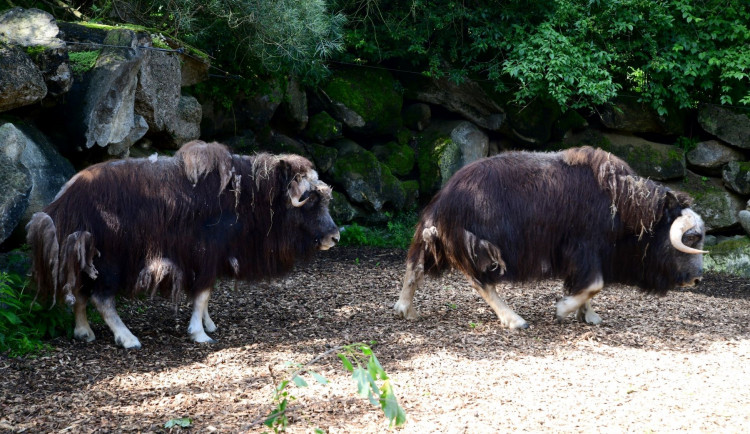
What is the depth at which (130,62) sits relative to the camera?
6.14m

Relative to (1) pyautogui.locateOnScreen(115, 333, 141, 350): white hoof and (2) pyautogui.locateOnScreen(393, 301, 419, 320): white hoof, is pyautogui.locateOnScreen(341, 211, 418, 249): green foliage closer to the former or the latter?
(2) pyautogui.locateOnScreen(393, 301, 419, 320): white hoof

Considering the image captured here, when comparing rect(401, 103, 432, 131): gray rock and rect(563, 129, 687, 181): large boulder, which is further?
rect(401, 103, 432, 131): gray rock

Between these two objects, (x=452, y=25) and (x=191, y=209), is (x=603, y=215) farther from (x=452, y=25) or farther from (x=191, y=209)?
(x=452, y=25)

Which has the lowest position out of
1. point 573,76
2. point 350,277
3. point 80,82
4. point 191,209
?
point 350,277

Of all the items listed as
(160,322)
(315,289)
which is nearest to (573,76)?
(315,289)

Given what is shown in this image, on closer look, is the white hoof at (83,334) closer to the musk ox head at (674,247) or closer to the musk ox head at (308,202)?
the musk ox head at (308,202)

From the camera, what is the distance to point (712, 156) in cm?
1048

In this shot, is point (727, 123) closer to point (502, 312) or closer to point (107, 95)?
point (502, 312)

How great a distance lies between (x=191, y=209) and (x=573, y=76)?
5719 millimetres

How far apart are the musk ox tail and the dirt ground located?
399mm

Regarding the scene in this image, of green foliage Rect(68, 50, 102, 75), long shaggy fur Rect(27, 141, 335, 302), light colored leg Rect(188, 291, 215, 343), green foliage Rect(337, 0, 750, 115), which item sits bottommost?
light colored leg Rect(188, 291, 215, 343)

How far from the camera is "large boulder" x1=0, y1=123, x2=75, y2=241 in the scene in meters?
5.11

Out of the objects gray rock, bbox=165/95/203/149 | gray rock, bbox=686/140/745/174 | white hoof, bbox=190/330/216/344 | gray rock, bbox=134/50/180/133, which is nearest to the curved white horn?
white hoof, bbox=190/330/216/344

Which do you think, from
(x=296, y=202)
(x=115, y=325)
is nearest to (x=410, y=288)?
(x=296, y=202)
